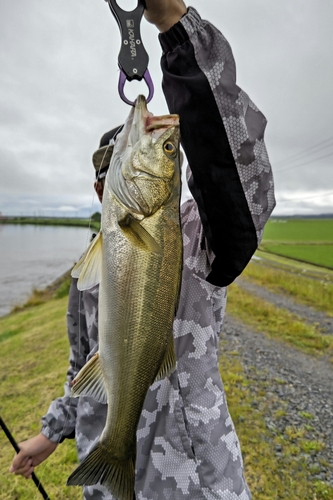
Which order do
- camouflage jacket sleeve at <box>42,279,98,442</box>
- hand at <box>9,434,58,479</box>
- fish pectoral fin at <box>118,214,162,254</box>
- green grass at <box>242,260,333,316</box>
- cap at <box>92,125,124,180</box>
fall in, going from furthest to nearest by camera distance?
green grass at <box>242,260,333,316</box> < hand at <box>9,434,58,479</box> < camouflage jacket sleeve at <box>42,279,98,442</box> < cap at <box>92,125,124,180</box> < fish pectoral fin at <box>118,214,162,254</box>

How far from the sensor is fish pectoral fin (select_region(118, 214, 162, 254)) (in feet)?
5.47

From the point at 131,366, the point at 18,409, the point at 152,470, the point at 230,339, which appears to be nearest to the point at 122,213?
the point at 131,366

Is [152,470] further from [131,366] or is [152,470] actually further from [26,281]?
[26,281]

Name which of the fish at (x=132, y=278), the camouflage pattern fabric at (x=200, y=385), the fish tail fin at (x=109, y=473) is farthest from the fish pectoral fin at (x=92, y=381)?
the camouflage pattern fabric at (x=200, y=385)

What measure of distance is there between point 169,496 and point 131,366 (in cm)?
88

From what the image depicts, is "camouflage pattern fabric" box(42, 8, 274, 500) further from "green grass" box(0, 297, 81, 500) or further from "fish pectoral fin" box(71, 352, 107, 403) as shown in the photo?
"green grass" box(0, 297, 81, 500)

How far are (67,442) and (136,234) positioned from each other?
16.4 ft

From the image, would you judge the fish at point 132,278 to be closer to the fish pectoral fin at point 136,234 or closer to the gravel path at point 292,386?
the fish pectoral fin at point 136,234

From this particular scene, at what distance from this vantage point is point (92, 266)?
172 cm

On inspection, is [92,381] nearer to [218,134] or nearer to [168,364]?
[168,364]

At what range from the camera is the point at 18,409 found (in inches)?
263

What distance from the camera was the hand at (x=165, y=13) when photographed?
172 centimetres

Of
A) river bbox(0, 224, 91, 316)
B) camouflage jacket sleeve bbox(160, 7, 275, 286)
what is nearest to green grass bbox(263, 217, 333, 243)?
river bbox(0, 224, 91, 316)

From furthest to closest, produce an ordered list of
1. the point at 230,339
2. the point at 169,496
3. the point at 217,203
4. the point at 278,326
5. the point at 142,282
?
the point at 278,326 < the point at 230,339 < the point at 169,496 < the point at 217,203 < the point at 142,282
